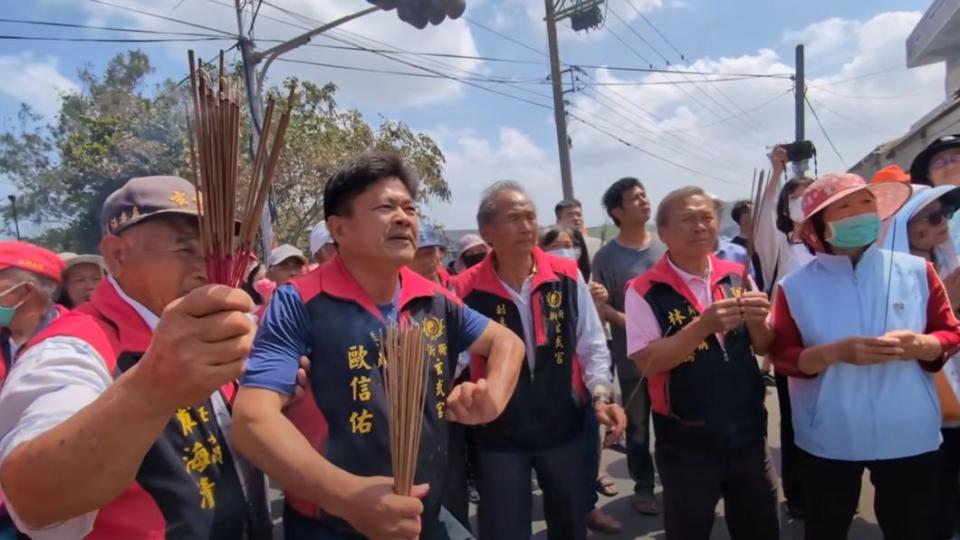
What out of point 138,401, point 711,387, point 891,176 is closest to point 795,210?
point 891,176

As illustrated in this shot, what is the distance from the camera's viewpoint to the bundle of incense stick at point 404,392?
1.50 metres

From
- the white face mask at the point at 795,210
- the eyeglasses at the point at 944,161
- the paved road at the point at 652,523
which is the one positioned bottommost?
Result: the paved road at the point at 652,523

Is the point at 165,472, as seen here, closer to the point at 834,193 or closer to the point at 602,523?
the point at 834,193

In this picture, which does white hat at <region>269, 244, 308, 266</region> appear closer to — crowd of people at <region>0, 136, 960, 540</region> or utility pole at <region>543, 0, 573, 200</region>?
crowd of people at <region>0, 136, 960, 540</region>

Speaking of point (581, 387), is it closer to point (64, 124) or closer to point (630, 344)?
point (630, 344)

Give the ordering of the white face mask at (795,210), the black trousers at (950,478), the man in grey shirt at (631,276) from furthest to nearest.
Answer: the man in grey shirt at (631,276), the white face mask at (795,210), the black trousers at (950,478)

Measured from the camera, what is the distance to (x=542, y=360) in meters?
2.70

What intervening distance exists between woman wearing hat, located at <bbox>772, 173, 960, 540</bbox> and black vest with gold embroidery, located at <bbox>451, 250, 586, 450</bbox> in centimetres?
90

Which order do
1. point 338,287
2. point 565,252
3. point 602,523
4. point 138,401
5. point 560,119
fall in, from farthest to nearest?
point 560,119 < point 565,252 < point 602,523 < point 338,287 < point 138,401

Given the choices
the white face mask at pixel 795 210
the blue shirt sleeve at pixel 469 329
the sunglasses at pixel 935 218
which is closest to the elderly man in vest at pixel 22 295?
the blue shirt sleeve at pixel 469 329

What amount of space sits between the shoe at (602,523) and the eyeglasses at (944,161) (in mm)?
2680

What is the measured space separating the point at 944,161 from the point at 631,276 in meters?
1.76

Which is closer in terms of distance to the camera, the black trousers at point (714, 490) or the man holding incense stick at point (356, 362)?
the man holding incense stick at point (356, 362)

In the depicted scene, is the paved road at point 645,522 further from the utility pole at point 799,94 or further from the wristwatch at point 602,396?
the utility pole at point 799,94
